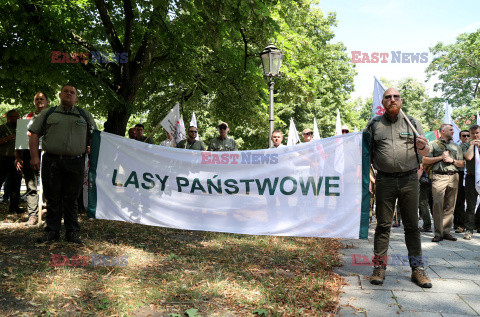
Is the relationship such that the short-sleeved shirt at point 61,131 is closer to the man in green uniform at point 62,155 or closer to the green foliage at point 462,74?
the man in green uniform at point 62,155

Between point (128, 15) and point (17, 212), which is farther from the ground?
point (128, 15)

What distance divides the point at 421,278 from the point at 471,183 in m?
4.66

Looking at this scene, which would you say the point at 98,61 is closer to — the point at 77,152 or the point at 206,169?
the point at 77,152

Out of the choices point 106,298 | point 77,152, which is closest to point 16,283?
point 106,298

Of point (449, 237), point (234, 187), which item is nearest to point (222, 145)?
point (234, 187)

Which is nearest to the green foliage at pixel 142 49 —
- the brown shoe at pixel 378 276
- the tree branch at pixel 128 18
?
the tree branch at pixel 128 18

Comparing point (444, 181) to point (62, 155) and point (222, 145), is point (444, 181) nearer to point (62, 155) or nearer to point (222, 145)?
point (222, 145)

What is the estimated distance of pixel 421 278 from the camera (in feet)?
13.9

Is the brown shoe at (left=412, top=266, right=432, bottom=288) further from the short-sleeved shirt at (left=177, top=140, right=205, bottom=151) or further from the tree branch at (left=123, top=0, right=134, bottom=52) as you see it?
the tree branch at (left=123, top=0, right=134, bottom=52)

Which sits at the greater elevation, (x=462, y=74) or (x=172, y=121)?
(x=462, y=74)

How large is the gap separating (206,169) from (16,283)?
273 cm

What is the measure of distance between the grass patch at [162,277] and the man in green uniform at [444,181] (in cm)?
217

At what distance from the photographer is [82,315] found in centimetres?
321

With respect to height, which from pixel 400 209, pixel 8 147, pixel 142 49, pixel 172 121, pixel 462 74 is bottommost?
pixel 400 209
